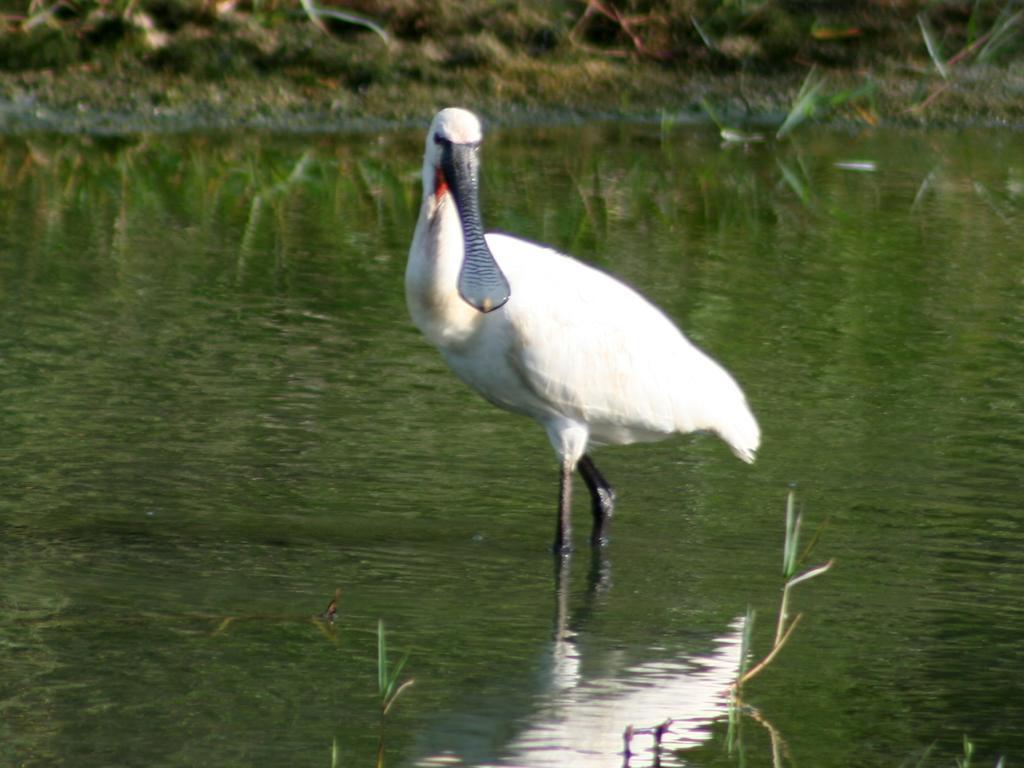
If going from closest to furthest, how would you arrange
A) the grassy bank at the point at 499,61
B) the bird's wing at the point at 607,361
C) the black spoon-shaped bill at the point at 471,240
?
1. the black spoon-shaped bill at the point at 471,240
2. the bird's wing at the point at 607,361
3. the grassy bank at the point at 499,61

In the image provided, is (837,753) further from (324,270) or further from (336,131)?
(336,131)

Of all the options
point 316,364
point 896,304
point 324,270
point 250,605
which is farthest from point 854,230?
point 250,605

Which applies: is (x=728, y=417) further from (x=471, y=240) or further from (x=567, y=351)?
(x=471, y=240)

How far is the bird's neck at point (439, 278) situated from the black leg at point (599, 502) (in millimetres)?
595

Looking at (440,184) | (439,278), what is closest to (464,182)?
(440,184)

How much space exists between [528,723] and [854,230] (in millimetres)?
5997

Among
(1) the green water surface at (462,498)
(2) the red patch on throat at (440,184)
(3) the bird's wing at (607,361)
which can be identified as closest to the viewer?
(1) the green water surface at (462,498)

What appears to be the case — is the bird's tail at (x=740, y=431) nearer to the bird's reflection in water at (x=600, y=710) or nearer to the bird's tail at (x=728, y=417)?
the bird's tail at (x=728, y=417)

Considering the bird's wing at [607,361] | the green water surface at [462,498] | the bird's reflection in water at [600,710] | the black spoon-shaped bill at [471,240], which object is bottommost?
the bird's reflection in water at [600,710]

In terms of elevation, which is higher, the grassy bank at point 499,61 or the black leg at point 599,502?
the grassy bank at point 499,61

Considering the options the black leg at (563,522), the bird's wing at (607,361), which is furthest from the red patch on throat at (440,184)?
the black leg at (563,522)

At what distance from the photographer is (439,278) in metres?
5.79

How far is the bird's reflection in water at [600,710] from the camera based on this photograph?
4.29 metres

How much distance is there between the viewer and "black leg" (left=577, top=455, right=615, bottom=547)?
19.7 feet
